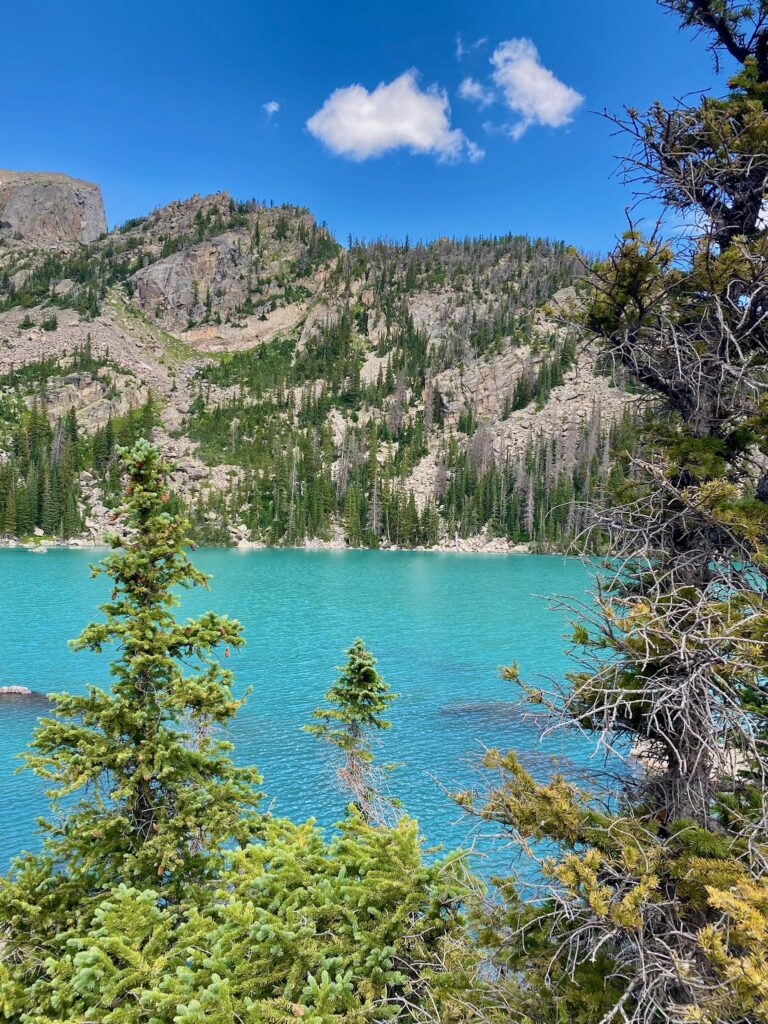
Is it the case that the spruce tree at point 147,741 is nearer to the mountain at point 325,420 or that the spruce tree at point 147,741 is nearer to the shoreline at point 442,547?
the mountain at point 325,420

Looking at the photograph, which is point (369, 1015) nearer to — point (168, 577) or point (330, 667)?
point (168, 577)

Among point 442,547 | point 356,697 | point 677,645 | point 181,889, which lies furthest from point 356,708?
point 442,547

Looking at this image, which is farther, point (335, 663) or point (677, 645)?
point (335, 663)

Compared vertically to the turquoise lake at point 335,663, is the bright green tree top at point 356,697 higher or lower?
higher

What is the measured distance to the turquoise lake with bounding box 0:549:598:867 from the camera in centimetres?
1977

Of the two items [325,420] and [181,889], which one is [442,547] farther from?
[181,889]

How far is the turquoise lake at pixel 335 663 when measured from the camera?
19.8 meters

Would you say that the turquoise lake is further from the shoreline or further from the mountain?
the mountain

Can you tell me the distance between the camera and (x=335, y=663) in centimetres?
3575

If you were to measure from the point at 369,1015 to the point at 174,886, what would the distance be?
365 centimetres

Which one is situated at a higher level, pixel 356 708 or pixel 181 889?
pixel 356 708

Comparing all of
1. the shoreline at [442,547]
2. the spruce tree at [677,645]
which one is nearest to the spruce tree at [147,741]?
the spruce tree at [677,645]

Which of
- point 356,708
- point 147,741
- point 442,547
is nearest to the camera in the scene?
point 147,741

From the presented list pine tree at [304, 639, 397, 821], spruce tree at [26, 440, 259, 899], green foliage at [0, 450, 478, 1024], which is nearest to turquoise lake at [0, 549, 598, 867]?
green foliage at [0, 450, 478, 1024]
